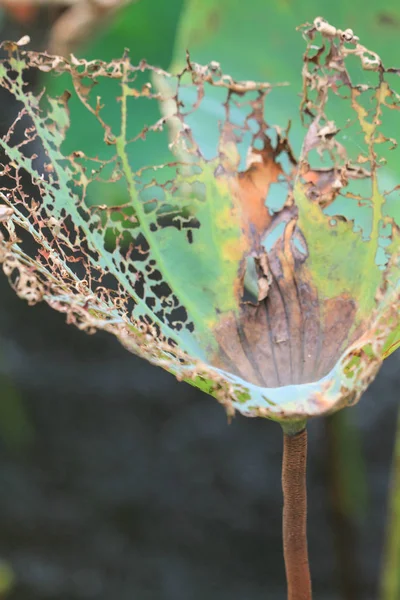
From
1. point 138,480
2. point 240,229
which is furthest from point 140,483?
point 240,229

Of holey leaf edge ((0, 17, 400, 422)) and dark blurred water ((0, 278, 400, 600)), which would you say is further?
dark blurred water ((0, 278, 400, 600))

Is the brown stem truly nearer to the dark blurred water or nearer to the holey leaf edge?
the holey leaf edge

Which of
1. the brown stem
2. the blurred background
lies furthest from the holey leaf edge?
the blurred background

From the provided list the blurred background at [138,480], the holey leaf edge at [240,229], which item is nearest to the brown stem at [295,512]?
the holey leaf edge at [240,229]

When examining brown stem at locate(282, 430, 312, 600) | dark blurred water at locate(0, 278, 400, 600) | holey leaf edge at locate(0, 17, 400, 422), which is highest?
holey leaf edge at locate(0, 17, 400, 422)

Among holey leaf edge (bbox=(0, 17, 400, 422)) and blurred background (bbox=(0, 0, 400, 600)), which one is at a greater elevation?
holey leaf edge (bbox=(0, 17, 400, 422))

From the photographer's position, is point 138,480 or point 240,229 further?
point 138,480

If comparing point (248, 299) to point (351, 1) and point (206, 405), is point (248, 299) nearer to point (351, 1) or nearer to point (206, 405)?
point (351, 1)

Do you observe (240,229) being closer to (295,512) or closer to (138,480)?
(295,512)
